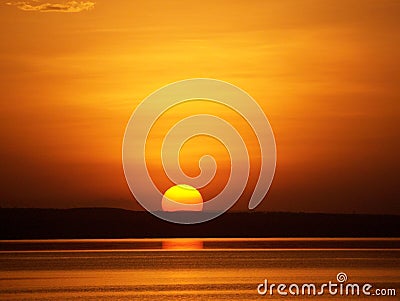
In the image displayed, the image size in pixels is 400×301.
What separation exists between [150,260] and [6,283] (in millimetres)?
39940

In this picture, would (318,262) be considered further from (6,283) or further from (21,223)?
(21,223)

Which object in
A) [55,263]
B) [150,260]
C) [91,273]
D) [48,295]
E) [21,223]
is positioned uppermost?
[21,223]

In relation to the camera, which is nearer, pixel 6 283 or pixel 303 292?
pixel 303 292

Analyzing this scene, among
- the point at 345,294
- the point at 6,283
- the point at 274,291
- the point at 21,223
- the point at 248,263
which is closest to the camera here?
the point at 345,294

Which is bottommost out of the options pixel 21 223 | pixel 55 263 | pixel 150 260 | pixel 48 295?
pixel 48 295

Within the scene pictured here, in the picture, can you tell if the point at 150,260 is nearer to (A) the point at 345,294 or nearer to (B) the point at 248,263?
(B) the point at 248,263

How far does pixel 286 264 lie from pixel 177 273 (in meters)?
15.4

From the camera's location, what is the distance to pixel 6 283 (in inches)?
2544

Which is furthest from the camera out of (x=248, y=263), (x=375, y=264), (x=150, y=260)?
(x=150, y=260)

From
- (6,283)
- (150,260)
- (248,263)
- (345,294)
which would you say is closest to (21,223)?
(150,260)

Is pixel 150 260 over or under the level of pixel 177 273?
over

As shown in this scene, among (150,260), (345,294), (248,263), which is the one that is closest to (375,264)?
(248,263)

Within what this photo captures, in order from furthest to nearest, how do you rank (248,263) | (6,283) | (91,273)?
(248,263) → (91,273) → (6,283)

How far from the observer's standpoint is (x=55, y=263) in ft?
303
